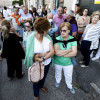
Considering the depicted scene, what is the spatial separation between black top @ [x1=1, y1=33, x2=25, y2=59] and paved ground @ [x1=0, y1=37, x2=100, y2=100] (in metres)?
0.82

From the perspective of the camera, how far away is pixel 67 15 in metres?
3.00

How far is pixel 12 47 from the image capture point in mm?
2365

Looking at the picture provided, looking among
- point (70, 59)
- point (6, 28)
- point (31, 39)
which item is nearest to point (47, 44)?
point (31, 39)

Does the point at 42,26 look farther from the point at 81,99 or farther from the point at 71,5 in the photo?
the point at 71,5

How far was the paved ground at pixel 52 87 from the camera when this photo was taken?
234 cm

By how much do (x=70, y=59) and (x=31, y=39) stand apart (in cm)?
97

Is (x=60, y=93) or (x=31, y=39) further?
(x=60, y=93)

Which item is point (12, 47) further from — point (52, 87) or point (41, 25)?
point (52, 87)

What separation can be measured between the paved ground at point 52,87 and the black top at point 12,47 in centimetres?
82

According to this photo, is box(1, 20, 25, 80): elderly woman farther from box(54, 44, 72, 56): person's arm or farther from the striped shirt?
the striped shirt

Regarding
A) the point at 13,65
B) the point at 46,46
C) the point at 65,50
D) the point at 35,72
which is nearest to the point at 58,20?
the point at 65,50

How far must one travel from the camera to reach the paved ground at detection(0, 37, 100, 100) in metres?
2.34

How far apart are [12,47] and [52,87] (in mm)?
1457

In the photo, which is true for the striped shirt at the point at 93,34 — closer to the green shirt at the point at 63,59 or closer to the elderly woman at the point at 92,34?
the elderly woman at the point at 92,34
